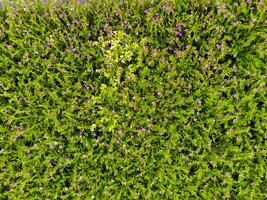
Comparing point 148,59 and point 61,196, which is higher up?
point 148,59

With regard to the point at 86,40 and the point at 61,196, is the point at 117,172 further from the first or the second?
the point at 86,40

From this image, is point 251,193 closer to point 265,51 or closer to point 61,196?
point 265,51

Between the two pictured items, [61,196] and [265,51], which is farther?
[61,196]

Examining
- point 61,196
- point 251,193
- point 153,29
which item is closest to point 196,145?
point 251,193

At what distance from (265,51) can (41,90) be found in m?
2.45

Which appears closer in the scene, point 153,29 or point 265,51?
point 265,51

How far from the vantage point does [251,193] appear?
3.39 meters

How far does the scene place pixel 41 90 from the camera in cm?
349

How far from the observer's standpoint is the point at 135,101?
337 centimetres

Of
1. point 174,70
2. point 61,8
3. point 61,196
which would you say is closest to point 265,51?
point 174,70

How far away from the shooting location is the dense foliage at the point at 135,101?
132 inches

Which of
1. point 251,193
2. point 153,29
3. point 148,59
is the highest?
point 153,29

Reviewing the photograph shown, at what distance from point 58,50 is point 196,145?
181cm

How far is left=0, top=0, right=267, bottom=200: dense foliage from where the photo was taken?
11.0ft
